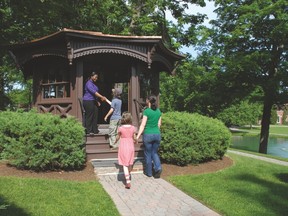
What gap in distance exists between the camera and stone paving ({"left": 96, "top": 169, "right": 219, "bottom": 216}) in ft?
20.9

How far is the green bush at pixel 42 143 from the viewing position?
332 inches

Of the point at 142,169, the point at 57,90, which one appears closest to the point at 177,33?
the point at 57,90

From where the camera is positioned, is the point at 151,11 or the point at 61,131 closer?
the point at 61,131

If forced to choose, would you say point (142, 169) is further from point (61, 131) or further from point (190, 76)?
point (190, 76)

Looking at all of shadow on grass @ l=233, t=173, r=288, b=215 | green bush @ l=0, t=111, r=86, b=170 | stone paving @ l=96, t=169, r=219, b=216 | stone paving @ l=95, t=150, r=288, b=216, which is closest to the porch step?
stone paving @ l=95, t=150, r=288, b=216

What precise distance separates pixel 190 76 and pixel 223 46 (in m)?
3.32

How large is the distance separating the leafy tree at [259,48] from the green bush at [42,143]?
51.0 ft

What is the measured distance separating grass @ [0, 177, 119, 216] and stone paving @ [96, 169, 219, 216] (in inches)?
11.2

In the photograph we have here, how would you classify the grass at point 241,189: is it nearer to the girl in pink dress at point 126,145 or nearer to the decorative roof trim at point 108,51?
the girl in pink dress at point 126,145

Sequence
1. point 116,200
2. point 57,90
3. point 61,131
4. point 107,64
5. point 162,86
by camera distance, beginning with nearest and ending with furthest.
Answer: point 116,200 < point 61,131 < point 57,90 < point 107,64 < point 162,86

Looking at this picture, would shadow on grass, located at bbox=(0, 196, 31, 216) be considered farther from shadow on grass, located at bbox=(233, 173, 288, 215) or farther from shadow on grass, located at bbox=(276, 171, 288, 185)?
shadow on grass, located at bbox=(276, 171, 288, 185)

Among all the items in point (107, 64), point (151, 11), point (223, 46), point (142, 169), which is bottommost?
point (142, 169)

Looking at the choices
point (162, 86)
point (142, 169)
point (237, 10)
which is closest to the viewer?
point (142, 169)

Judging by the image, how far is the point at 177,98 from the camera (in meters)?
32.8
